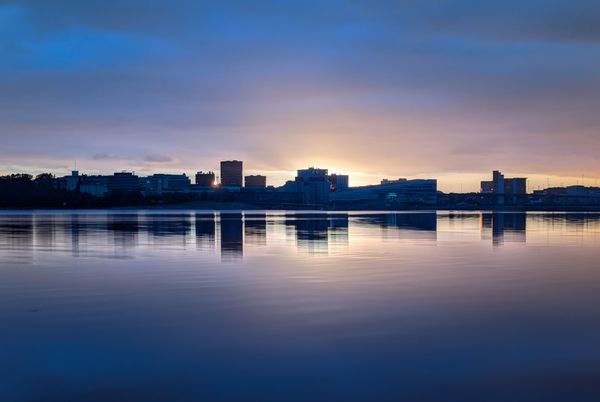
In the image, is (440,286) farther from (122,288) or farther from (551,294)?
(122,288)

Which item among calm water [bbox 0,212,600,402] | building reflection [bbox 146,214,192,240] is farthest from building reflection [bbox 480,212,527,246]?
building reflection [bbox 146,214,192,240]

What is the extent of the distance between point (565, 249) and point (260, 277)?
22682mm

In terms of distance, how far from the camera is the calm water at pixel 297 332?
9.76 meters

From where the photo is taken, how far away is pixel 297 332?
1320cm

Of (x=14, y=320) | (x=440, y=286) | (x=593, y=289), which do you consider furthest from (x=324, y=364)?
(x=593, y=289)

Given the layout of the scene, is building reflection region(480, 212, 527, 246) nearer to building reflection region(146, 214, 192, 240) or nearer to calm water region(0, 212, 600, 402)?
calm water region(0, 212, 600, 402)

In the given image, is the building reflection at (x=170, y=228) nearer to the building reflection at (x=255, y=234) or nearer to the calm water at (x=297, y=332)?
the building reflection at (x=255, y=234)

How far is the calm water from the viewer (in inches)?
384

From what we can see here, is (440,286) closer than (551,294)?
No

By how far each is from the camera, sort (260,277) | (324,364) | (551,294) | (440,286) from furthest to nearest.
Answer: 1. (260,277)
2. (440,286)
3. (551,294)
4. (324,364)

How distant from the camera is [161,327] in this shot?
542 inches

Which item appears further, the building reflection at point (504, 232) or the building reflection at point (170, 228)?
the building reflection at point (170, 228)

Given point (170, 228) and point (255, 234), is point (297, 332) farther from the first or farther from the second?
point (170, 228)

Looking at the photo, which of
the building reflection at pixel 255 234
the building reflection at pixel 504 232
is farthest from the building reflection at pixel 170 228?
the building reflection at pixel 504 232
